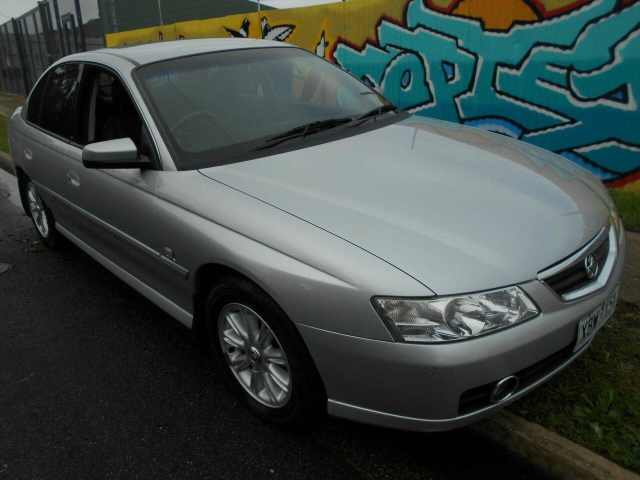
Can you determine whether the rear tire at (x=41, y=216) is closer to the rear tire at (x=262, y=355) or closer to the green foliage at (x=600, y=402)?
the rear tire at (x=262, y=355)

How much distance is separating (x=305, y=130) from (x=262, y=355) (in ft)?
4.13

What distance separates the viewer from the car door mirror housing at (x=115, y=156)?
8.97ft

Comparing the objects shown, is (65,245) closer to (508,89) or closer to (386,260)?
(386,260)

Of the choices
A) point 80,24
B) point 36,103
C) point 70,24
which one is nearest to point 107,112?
point 36,103

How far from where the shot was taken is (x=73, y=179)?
363 centimetres

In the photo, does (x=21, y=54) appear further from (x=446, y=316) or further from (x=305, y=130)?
(x=446, y=316)

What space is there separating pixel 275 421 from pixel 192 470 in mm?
407

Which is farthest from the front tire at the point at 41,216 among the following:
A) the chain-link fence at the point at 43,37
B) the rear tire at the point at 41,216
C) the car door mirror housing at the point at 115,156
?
the chain-link fence at the point at 43,37

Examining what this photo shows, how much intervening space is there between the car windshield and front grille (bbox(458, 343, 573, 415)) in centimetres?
153

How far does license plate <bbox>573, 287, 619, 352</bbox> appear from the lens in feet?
7.04

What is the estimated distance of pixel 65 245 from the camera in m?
4.90

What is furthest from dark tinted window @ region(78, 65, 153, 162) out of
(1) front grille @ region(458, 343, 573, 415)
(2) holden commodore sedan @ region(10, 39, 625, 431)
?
(1) front grille @ region(458, 343, 573, 415)

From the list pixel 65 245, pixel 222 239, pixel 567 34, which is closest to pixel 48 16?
pixel 65 245

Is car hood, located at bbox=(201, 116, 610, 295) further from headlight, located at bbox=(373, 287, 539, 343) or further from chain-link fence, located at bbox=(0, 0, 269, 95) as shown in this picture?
chain-link fence, located at bbox=(0, 0, 269, 95)
